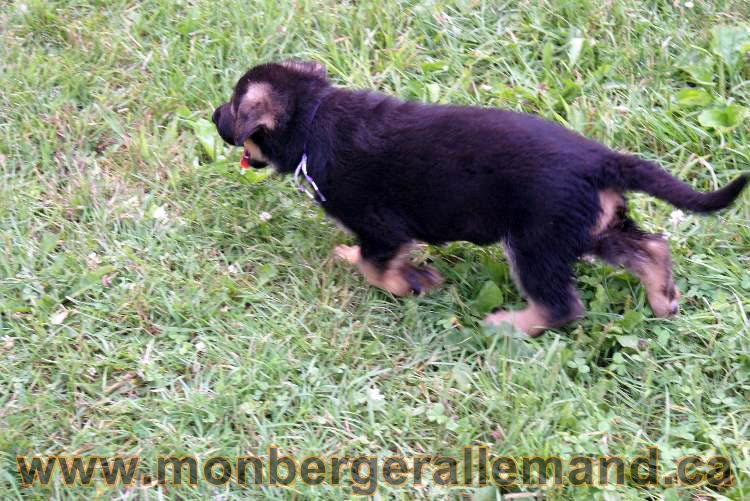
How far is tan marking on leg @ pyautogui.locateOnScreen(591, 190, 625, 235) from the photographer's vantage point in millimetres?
3166

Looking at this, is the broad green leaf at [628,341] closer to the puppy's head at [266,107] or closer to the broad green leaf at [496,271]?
the broad green leaf at [496,271]

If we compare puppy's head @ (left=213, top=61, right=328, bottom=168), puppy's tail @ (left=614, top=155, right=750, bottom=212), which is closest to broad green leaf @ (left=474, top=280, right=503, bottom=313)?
puppy's tail @ (left=614, top=155, right=750, bottom=212)

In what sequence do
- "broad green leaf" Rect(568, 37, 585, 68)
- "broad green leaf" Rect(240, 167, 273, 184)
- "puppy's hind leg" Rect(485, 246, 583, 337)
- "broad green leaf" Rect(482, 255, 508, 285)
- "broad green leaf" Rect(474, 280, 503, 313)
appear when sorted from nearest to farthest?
"puppy's hind leg" Rect(485, 246, 583, 337) → "broad green leaf" Rect(474, 280, 503, 313) → "broad green leaf" Rect(482, 255, 508, 285) → "broad green leaf" Rect(240, 167, 273, 184) → "broad green leaf" Rect(568, 37, 585, 68)

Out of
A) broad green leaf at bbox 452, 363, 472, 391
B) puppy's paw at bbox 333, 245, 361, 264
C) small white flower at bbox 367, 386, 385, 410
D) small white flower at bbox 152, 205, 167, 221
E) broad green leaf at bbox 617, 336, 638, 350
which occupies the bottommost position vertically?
small white flower at bbox 367, 386, 385, 410

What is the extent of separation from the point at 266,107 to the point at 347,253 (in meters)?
0.81

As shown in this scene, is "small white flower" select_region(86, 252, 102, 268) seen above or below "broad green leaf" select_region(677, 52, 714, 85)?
below

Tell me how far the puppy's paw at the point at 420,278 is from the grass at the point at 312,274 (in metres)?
0.08

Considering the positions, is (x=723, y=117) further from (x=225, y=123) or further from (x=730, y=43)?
(x=225, y=123)

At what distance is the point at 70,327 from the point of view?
11.8 ft

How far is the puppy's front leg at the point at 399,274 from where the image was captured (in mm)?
3578

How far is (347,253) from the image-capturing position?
3840 mm

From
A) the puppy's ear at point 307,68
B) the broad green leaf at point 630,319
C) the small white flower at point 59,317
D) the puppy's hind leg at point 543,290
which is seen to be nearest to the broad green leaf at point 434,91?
the puppy's ear at point 307,68

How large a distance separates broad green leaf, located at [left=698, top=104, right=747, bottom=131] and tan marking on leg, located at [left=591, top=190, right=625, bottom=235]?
4.00ft

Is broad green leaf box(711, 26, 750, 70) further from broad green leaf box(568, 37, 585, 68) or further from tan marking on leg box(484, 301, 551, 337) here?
tan marking on leg box(484, 301, 551, 337)
